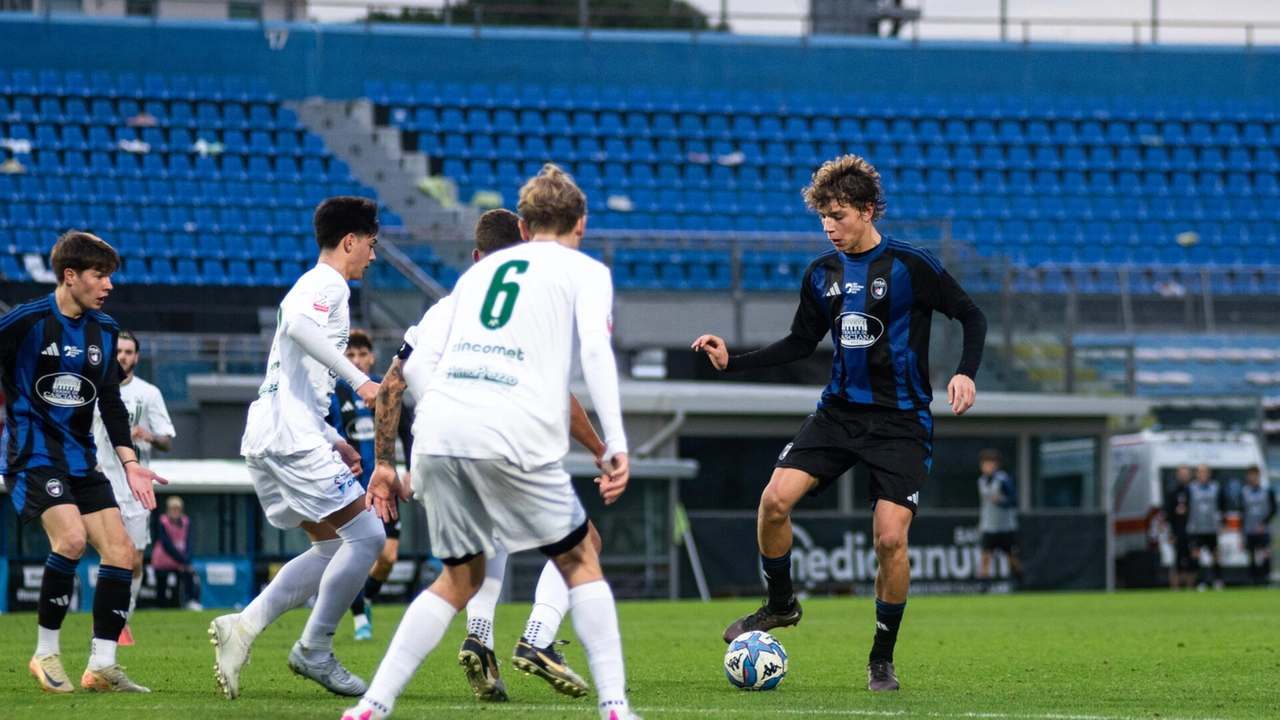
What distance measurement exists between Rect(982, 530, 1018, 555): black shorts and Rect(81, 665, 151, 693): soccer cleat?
49.1 ft

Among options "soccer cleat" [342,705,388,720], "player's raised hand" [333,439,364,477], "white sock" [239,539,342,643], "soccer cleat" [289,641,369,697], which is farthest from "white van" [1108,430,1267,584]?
"soccer cleat" [342,705,388,720]

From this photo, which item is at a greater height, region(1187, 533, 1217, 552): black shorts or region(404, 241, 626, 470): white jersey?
region(404, 241, 626, 470): white jersey

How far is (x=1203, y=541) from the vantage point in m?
21.9

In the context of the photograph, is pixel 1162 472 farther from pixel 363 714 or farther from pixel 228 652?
pixel 363 714

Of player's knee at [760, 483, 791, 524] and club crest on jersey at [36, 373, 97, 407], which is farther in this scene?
player's knee at [760, 483, 791, 524]

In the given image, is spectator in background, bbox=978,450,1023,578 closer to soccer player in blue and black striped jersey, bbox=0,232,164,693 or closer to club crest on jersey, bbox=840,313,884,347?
club crest on jersey, bbox=840,313,884,347

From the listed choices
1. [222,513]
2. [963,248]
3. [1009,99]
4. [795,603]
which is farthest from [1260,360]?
[795,603]

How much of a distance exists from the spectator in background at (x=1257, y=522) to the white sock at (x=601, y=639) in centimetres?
1907

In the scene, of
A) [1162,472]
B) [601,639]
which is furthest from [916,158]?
[601,639]

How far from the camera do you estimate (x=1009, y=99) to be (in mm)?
31578

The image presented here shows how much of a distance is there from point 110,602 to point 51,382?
982 millimetres

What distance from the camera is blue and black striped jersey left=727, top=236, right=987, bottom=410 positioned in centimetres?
697

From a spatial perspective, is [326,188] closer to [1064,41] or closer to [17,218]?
[17,218]

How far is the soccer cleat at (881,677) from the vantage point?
22.7ft
